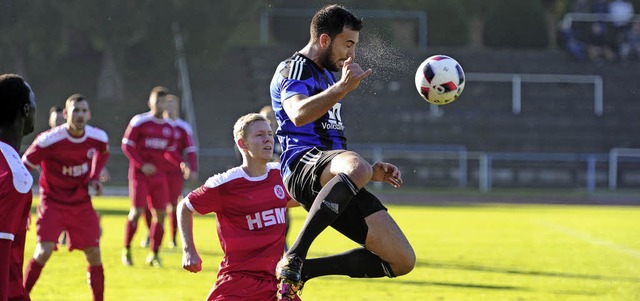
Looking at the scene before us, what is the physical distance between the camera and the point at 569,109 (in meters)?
39.4

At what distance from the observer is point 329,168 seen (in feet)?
22.5

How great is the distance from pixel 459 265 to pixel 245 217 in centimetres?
752

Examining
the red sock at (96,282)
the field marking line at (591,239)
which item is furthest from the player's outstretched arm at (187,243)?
the field marking line at (591,239)

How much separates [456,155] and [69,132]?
26.1 m

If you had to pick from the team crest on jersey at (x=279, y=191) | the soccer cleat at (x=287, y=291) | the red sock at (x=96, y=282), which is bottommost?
the red sock at (x=96, y=282)

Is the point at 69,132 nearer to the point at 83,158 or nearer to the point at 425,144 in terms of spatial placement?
the point at 83,158

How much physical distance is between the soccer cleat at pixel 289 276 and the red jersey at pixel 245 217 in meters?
0.64

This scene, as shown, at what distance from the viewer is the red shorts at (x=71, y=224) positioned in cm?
1004

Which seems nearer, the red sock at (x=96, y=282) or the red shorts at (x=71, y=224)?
the red sock at (x=96, y=282)

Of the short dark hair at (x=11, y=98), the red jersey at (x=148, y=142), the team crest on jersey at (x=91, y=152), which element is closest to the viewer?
the short dark hair at (x=11, y=98)

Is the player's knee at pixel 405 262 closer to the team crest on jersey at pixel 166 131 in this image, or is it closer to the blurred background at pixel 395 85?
the team crest on jersey at pixel 166 131

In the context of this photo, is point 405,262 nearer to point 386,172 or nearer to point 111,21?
point 386,172

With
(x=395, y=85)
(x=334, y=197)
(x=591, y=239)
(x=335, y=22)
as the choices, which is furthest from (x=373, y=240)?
(x=395, y=85)

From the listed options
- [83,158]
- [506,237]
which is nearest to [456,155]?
[506,237]
